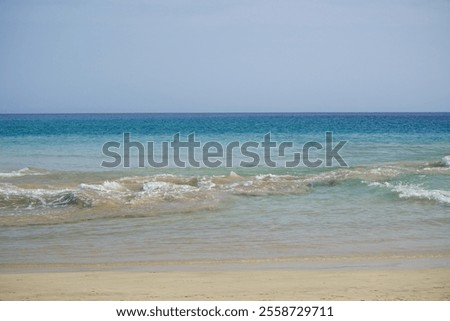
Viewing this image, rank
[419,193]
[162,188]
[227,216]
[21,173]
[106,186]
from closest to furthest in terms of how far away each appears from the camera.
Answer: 1. [227,216]
2. [419,193]
3. [162,188]
4. [106,186]
5. [21,173]

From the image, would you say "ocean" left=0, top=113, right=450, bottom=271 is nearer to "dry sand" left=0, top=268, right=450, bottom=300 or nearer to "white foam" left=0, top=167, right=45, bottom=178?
"white foam" left=0, top=167, right=45, bottom=178

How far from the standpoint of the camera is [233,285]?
4602 mm

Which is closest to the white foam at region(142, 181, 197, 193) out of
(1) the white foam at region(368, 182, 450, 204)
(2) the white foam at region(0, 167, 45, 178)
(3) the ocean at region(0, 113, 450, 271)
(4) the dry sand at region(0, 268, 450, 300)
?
(3) the ocean at region(0, 113, 450, 271)

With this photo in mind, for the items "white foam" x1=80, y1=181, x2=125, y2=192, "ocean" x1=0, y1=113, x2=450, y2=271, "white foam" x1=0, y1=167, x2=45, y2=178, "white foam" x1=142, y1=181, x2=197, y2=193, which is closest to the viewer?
"ocean" x1=0, y1=113, x2=450, y2=271

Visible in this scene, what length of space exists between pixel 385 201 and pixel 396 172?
2768 mm

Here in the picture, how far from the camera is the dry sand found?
437 centimetres

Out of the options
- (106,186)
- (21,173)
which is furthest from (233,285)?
(21,173)

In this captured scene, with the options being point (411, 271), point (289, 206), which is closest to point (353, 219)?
point (289, 206)

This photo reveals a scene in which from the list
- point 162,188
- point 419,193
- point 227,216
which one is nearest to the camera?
point 227,216

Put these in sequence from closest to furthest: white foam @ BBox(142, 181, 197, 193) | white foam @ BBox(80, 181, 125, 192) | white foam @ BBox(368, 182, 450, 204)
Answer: white foam @ BBox(368, 182, 450, 204)
white foam @ BBox(142, 181, 197, 193)
white foam @ BBox(80, 181, 125, 192)

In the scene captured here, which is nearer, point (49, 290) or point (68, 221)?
point (49, 290)

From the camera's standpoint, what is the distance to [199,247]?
585 centimetres

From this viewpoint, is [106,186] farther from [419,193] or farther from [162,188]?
[419,193]
